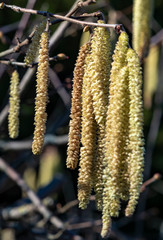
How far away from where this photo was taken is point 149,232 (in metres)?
5.20

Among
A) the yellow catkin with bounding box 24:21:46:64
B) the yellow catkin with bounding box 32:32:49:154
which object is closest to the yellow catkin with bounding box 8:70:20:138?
the yellow catkin with bounding box 24:21:46:64

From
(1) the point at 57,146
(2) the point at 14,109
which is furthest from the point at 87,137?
(1) the point at 57,146

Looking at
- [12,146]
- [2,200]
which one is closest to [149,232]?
[2,200]

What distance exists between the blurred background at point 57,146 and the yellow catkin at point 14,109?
94mm

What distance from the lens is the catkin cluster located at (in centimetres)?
82

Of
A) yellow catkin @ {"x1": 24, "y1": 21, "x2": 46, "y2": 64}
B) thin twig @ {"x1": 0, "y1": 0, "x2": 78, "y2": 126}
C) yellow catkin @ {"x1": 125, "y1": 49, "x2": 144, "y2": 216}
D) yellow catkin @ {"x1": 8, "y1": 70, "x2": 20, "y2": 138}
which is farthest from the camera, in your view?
thin twig @ {"x1": 0, "y1": 0, "x2": 78, "y2": 126}

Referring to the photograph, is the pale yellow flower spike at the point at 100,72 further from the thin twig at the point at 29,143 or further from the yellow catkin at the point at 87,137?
the thin twig at the point at 29,143

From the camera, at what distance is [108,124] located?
84 cm

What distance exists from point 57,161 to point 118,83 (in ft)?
7.78

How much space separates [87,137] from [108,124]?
0.08 metres

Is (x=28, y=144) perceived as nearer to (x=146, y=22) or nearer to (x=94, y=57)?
(x=146, y=22)

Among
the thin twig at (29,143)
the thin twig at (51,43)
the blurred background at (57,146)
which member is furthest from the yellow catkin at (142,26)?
the thin twig at (29,143)

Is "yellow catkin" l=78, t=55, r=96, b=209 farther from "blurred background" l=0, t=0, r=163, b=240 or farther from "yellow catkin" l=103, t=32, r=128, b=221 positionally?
"blurred background" l=0, t=0, r=163, b=240

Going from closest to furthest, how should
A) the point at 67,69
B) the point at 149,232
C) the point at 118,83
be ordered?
1. the point at 118,83
2. the point at 67,69
3. the point at 149,232
